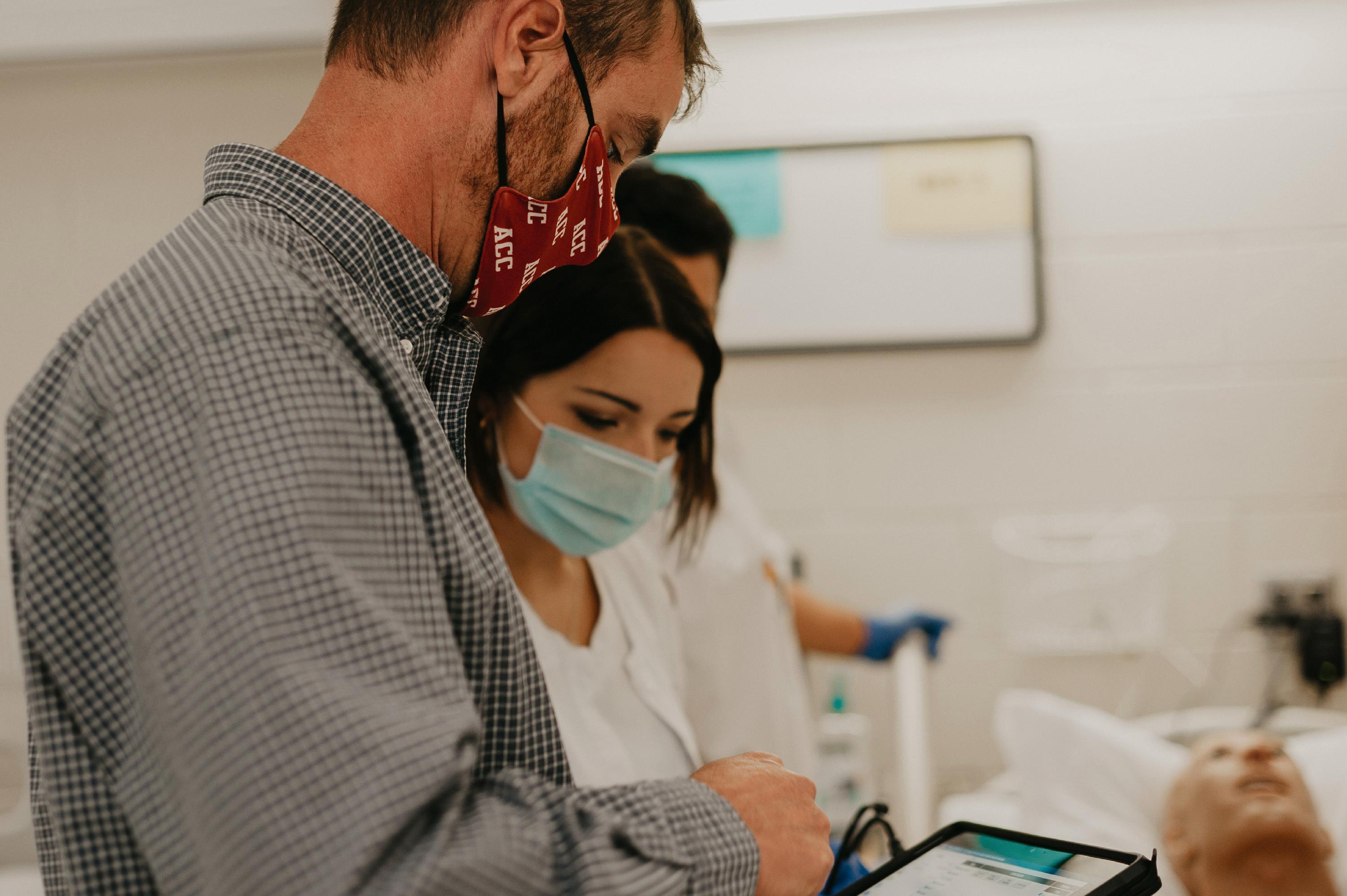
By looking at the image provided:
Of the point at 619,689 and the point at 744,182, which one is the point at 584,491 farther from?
the point at 744,182

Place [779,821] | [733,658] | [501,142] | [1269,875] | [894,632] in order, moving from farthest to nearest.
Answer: [894,632] < [1269,875] < [733,658] < [501,142] < [779,821]

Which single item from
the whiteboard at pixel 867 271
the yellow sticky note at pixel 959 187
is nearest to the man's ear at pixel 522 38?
the whiteboard at pixel 867 271

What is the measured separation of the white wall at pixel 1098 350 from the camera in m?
2.05

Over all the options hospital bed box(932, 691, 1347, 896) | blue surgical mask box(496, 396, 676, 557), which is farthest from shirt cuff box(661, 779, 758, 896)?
hospital bed box(932, 691, 1347, 896)

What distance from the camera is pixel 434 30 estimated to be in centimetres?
68

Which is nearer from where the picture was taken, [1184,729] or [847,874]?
[847,874]

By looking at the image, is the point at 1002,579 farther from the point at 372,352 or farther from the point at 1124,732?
the point at 372,352

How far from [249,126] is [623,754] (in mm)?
1100

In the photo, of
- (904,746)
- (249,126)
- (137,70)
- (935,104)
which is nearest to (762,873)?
(904,746)

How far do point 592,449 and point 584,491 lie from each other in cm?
5

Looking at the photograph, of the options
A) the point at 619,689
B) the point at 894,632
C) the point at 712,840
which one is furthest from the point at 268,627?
the point at 894,632

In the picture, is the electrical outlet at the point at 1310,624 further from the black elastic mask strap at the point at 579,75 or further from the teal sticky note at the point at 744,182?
the black elastic mask strap at the point at 579,75

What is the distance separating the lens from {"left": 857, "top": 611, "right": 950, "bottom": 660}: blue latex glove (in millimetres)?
1900

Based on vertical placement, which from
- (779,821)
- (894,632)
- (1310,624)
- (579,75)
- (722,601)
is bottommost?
(1310,624)
